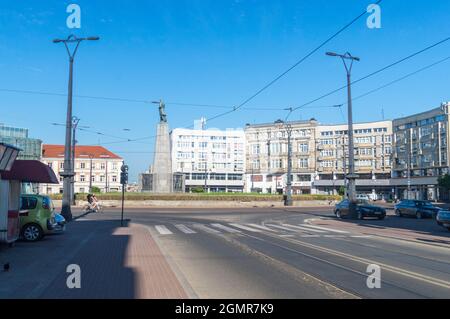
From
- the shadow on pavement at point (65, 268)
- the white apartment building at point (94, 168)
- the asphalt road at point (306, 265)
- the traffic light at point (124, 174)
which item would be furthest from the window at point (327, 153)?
the shadow on pavement at point (65, 268)

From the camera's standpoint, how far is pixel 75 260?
12438 millimetres

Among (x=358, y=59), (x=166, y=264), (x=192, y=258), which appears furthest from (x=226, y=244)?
(x=358, y=59)

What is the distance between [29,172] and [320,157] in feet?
328

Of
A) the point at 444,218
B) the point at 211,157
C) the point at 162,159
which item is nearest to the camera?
the point at 444,218

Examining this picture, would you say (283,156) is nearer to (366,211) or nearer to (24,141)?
(24,141)

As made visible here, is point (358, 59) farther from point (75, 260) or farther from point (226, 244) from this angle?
Answer: point (75, 260)

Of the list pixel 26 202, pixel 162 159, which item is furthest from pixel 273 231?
pixel 162 159

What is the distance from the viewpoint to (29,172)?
14.6 m

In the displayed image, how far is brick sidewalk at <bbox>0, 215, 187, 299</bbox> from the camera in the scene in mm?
8344

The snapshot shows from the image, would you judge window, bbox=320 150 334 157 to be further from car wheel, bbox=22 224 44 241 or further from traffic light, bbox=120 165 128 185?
car wheel, bbox=22 224 44 241

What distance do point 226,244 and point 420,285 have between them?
26.8 ft

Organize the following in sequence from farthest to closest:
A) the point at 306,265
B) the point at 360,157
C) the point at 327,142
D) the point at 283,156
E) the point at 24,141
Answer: the point at 283,156
the point at 327,142
the point at 360,157
the point at 24,141
the point at 306,265

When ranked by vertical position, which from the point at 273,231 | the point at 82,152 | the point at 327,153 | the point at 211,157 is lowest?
the point at 273,231

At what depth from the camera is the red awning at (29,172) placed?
1402 cm
